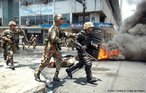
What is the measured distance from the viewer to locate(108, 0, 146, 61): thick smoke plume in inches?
554

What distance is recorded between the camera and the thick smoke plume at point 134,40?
14062 mm

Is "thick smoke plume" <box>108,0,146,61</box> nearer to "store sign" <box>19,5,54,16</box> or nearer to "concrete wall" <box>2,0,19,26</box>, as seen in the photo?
"store sign" <box>19,5,54,16</box>

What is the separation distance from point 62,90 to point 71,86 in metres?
0.41

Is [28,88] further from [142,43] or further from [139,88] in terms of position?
[142,43]

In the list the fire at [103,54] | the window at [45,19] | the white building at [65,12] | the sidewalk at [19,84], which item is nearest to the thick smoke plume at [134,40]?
the fire at [103,54]

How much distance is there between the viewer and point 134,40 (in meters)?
14.8

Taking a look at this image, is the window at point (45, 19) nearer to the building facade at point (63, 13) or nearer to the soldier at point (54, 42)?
the building facade at point (63, 13)

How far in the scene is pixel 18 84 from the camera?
7.29 m

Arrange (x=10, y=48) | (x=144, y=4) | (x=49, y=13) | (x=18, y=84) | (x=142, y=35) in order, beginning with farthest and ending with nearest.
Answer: (x=49, y=13), (x=144, y=4), (x=142, y=35), (x=10, y=48), (x=18, y=84)

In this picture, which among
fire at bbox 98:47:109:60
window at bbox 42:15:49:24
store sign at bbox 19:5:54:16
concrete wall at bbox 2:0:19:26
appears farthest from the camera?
concrete wall at bbox 2:0:19:26

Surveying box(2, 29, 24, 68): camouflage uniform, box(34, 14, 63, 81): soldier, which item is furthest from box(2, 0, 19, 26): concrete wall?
box(34, 14, 63, 81): soldier

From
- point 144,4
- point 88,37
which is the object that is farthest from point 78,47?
point 144,4

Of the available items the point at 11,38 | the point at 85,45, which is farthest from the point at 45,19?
the point at 85,45

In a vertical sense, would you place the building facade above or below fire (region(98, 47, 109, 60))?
above
